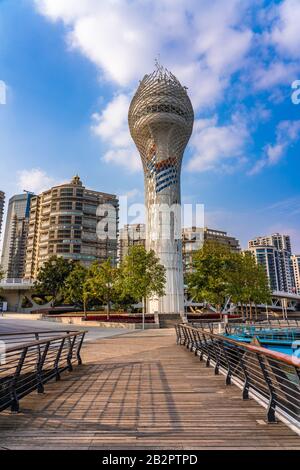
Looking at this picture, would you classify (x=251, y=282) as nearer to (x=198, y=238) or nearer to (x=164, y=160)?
(x=164, y=160)

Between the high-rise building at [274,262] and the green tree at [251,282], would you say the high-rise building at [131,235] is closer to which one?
the high-rise building at [274,262]

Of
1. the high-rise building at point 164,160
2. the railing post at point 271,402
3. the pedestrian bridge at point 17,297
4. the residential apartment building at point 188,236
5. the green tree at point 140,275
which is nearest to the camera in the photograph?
the railing post at point 271,402

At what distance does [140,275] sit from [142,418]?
2689cm

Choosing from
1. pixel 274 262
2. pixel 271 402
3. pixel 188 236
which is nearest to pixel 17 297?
pixel 188 236

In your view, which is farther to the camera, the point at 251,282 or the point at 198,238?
the point at 198,238

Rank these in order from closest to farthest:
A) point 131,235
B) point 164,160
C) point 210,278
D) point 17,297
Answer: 1. point 210,278
2. point 164,160
3. point 17,297
4. point 131,235

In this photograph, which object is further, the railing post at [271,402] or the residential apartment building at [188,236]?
the residential apartment building at [188,236]

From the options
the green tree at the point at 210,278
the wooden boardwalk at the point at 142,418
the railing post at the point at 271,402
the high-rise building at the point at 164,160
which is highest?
the high-rise building at the point at 164,160

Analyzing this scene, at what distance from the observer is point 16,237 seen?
A: 16288cm

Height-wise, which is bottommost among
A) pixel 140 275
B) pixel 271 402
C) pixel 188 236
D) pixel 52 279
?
pixel 271 402

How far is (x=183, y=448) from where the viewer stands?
358cm

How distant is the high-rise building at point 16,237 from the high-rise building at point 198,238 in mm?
84180

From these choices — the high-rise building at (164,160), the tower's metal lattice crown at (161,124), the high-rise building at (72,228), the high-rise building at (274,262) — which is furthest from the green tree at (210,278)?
the high-rise building at (274,262)

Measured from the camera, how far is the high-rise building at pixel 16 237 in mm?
154475
